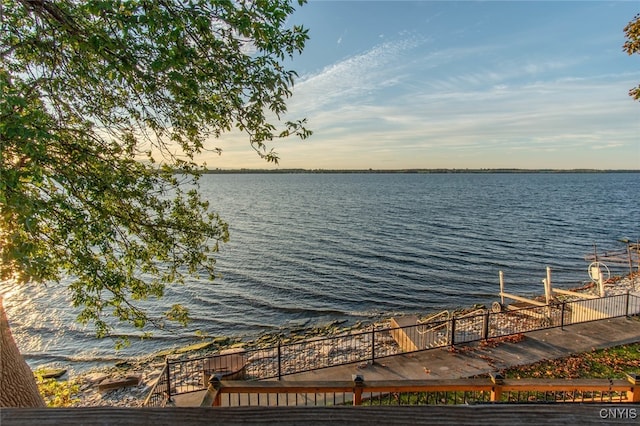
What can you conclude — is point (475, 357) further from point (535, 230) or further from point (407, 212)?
point (407, 212)

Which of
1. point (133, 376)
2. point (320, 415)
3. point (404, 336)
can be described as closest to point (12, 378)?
point (320, 415)

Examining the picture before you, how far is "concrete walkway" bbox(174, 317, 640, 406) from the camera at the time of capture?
11336 millimetres

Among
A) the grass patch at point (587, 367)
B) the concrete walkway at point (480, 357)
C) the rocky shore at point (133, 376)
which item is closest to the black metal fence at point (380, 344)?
the concrete walkway at point (480, 357)

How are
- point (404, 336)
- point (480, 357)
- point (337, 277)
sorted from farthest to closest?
point (337, 277) → point (404, 336) → point (480, 357)

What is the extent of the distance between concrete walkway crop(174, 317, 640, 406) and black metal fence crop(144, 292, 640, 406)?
0.48 meters

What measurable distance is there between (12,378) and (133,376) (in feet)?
44.3

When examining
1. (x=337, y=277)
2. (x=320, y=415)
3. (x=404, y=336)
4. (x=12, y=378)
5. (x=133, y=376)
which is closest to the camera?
(x=320, y=415)

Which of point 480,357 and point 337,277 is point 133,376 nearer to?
point 480,357

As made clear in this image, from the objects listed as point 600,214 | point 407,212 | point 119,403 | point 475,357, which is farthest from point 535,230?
point 119,403

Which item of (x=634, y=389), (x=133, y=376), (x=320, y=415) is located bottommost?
(x=133, y=376)

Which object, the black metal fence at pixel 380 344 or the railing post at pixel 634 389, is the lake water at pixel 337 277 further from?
the railing post at pixel 634 389

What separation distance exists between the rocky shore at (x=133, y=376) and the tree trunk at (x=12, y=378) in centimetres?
787

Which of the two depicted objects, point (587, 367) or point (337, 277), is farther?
point (337, 277)

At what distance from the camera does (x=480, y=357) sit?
12.4m
